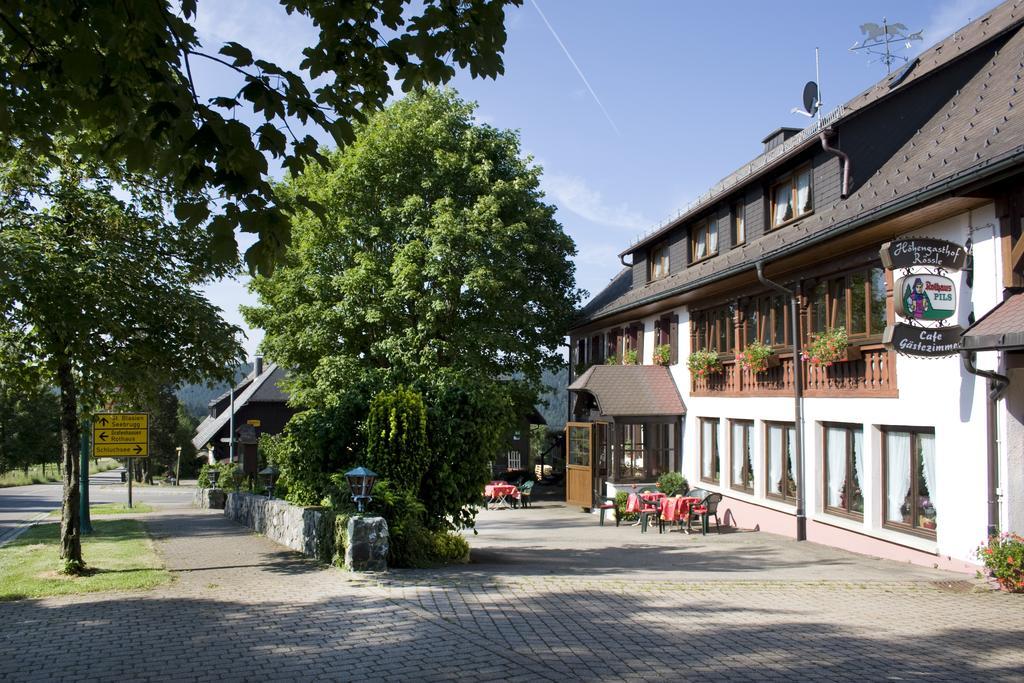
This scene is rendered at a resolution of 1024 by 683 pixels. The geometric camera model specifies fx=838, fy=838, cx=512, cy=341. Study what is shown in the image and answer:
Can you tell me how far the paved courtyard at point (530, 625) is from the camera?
6648 millimetres

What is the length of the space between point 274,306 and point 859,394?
19321 mm

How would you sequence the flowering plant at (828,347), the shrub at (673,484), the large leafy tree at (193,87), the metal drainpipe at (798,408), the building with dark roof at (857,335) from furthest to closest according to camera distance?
the shrub at (673,484) < the metal drainpipe at (798,408) < the flowering plant at (828,347) < the building with dark roof at (857,335) < the large leafy tree at (193,87)

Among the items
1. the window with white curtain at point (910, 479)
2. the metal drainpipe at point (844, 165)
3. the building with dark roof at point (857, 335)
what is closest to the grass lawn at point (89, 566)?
the building with dark roof at point (857, 335)

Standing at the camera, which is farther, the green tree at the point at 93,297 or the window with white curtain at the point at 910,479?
the window with white curtain at the point at 910,479

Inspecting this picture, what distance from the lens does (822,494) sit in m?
15.7

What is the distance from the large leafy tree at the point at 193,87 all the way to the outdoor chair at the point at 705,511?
13013mm

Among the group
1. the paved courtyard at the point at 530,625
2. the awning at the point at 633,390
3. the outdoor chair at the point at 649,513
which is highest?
the awning at the point at 633,390

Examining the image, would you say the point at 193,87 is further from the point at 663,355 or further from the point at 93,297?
the point at 663,355

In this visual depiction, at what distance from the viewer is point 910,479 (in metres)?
13.1

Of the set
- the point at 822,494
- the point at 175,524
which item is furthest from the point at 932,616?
the point at 175,524

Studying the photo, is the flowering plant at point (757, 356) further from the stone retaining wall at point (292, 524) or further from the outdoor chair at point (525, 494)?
the outdoor chair at point (525, 494)

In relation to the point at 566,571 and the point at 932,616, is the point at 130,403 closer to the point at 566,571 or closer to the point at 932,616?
the point at 566,571

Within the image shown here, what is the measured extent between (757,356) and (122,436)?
16337mm

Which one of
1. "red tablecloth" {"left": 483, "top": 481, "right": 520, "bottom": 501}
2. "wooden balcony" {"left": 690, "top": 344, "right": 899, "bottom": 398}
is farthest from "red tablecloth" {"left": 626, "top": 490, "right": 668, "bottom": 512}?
"red tablecloth" {"left": 483, "top": 481, "right": 520, "bottom": 501}
